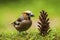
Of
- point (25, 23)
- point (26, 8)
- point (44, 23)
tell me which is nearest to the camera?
point (44, 23)

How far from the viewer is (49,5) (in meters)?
15.6

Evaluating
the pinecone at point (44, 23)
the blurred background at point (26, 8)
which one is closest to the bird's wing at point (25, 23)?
the pinecone at point (44, 23)

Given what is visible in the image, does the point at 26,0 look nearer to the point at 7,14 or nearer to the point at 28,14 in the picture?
the point at 7,14

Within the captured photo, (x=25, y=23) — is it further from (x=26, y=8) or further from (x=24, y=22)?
(x=26, y=8)

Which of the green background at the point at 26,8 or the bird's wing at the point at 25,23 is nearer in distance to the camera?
the bird's wing at the point at 25,23

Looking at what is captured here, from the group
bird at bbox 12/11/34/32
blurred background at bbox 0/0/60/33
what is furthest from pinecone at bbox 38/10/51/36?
blurred background at bbox 0/0/60/33

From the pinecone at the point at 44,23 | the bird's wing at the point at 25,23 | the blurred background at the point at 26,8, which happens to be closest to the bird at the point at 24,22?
the bird's wing at the point at 25,23

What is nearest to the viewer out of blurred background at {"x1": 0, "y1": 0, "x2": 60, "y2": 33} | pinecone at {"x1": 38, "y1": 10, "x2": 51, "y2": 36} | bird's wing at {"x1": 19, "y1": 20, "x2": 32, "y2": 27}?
pinecone at {"x1": 38, "y1": 10, "x2": 51, "y2": 36}

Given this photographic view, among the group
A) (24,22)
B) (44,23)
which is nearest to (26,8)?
(24,22)

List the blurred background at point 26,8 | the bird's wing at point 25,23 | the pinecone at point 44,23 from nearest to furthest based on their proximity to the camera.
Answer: the pinecone at point 44,23 < the bird's wing at point 25,23 < the blurred background at point 26,8

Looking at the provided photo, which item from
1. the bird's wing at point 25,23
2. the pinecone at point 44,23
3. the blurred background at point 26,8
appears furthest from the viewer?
the blurred background at point 26,8

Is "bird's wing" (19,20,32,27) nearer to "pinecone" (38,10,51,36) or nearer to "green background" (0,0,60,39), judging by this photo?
"pinecone" (38,10,51,36)

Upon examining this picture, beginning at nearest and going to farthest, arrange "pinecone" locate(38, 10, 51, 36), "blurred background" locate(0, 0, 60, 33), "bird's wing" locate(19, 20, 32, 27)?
"pinecone" locate(38, 10, 51, 36), "bird's wing" locate(19, 20, 32, 27), "blurred background" locate(0, 0, 60, 33)

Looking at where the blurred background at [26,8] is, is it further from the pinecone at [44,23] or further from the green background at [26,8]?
the pinecone at [44,23]
